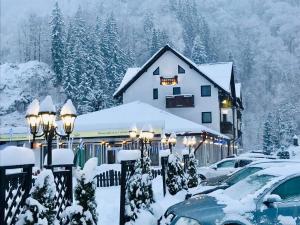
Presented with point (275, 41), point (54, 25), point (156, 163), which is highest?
point (275, 41)

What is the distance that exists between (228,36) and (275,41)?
1626 centimetres

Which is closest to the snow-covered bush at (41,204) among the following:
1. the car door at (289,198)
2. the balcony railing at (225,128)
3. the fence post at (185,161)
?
the car door at (289,198)

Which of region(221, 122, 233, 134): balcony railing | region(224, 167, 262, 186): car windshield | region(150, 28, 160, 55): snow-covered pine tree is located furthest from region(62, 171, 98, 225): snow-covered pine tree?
region(150, 28, 160, 55): snow-covered pine tree

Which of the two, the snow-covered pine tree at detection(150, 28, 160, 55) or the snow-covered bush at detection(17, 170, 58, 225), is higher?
the snow-covered pine tree at detection(150, 28, 160, 55)

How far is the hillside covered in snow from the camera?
83.6 metres

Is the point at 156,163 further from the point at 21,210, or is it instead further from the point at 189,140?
the point at 21,210

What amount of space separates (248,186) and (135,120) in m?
27.0

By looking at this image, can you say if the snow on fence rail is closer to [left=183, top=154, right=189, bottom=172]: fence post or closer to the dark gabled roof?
[left=183, top=154, right=189, bottom=172]: fence post

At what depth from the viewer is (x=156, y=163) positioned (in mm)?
36250

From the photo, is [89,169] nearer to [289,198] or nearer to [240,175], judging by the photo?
[289,198]

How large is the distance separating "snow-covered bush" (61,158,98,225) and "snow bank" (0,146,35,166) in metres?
1.83

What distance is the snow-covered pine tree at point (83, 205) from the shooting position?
295 inches

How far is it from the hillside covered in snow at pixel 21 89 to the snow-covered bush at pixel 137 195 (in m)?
73.2

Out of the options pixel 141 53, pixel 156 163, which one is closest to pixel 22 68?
pixel 141 53
